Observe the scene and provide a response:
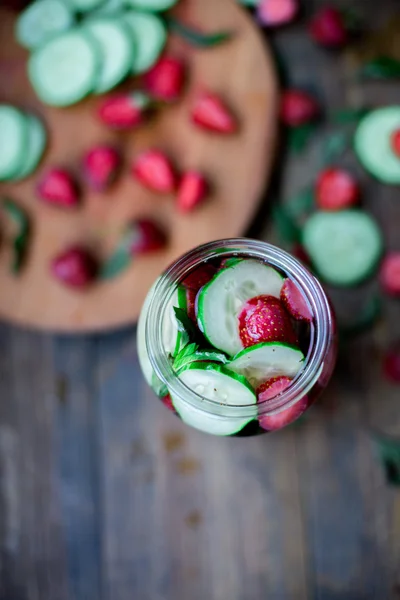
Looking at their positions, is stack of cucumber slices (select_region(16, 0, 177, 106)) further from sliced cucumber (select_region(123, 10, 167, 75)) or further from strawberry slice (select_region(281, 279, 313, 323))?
strawberry slice (select_region(281, 279, 313, 323))

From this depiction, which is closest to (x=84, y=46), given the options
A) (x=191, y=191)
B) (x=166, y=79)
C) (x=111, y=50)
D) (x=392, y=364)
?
(x=111, y=50)

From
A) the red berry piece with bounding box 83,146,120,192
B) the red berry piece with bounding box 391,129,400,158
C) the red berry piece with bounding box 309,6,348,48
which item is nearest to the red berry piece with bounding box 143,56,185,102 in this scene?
the red berry piece with bounding box 83,146,120,192

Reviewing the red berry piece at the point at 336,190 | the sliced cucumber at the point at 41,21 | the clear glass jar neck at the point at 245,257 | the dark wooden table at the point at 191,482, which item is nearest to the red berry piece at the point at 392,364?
the dark wooden table at the point at 191,482

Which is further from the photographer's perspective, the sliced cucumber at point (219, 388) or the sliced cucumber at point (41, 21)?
the sliced cucumber at point (41, 21)

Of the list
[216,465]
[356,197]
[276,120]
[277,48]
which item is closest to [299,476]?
[216,465]

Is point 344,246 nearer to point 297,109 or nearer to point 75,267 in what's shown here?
point 297,109

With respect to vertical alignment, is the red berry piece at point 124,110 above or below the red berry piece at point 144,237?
above

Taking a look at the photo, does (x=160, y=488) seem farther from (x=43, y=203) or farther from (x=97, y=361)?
(x=43, y=203)

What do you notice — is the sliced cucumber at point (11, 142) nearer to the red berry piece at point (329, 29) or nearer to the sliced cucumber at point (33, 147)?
the sliced cucumber at point (33, 147)
